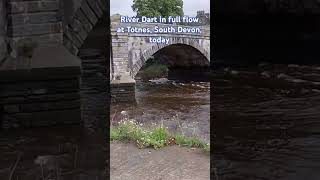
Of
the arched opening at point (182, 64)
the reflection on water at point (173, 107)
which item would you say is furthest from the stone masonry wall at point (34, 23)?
the arched opening at point (182, 64)

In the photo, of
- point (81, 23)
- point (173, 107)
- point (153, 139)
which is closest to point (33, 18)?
point (81, 23)

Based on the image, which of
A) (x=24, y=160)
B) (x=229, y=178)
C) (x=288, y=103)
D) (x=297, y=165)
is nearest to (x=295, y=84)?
(x=288, y=103)

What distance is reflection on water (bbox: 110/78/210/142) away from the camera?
33.5 ft

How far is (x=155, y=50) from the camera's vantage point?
17.3m

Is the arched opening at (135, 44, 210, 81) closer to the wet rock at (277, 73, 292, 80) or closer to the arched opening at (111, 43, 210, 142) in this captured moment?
the arched opening at (111, 43, 210, 142)

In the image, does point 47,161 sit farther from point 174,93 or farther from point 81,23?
point 174,93

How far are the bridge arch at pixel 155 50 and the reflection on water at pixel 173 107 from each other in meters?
0.91

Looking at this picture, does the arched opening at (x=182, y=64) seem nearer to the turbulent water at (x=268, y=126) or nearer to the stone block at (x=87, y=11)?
the turbulent water at (x=268, y=126)

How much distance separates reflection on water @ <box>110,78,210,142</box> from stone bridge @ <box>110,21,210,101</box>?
633mm

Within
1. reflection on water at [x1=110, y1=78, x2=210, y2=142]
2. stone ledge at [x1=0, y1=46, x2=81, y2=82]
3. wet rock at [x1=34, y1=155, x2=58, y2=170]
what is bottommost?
reflection on water at [x1=110, y1=78, x2=210, y2=142]

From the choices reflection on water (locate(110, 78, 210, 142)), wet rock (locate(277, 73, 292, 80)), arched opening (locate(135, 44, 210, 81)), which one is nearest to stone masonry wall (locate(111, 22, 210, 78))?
A: arched opening (locate(135, 44, 210, 81))

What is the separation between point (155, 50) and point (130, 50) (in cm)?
113

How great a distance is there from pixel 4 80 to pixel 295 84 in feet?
28.5

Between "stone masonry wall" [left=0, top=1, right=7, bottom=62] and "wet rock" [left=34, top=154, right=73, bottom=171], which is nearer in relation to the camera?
"stone masonry wall" [left=0, top=1, right=7, bottom=62]
